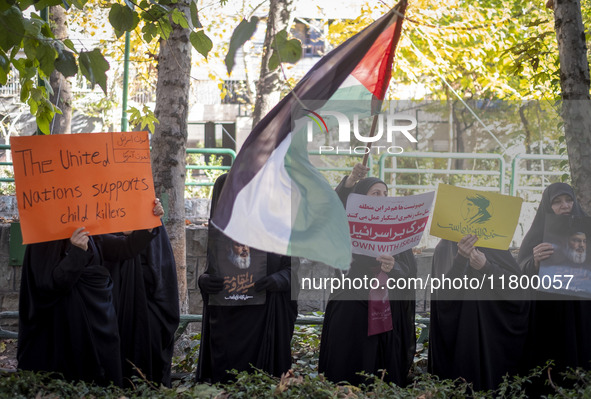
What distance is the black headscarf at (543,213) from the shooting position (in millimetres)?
4590

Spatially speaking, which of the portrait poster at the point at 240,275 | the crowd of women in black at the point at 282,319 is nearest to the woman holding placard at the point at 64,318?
the crowd of women in black at the point at 282,319

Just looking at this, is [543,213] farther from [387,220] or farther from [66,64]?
[66,64]

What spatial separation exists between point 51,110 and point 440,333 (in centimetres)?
289

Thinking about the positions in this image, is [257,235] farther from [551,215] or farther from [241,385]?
[551,215]

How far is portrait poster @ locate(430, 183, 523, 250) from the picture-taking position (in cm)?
443

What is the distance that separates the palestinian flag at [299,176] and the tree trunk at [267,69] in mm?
4996

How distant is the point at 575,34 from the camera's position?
5129mm

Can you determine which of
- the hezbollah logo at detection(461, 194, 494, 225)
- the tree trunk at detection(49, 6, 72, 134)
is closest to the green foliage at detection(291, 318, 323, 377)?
the hezbollah logo at detection(461, 194, 494, 225)

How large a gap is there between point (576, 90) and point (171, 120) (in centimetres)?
342

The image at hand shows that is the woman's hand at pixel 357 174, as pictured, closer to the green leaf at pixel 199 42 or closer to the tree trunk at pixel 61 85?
the green leaf at pixel 199 42

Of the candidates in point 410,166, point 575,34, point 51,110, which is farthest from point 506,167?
point 51,110

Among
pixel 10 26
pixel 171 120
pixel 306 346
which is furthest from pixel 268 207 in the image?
pixel 171 120

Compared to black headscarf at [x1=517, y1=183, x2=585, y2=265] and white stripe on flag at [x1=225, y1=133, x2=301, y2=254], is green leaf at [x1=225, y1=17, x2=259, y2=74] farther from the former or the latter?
black headscarf at [x1=517, y1=183, x2=585, y2=265]

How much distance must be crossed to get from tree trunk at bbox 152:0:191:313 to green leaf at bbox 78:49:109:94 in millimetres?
2828
